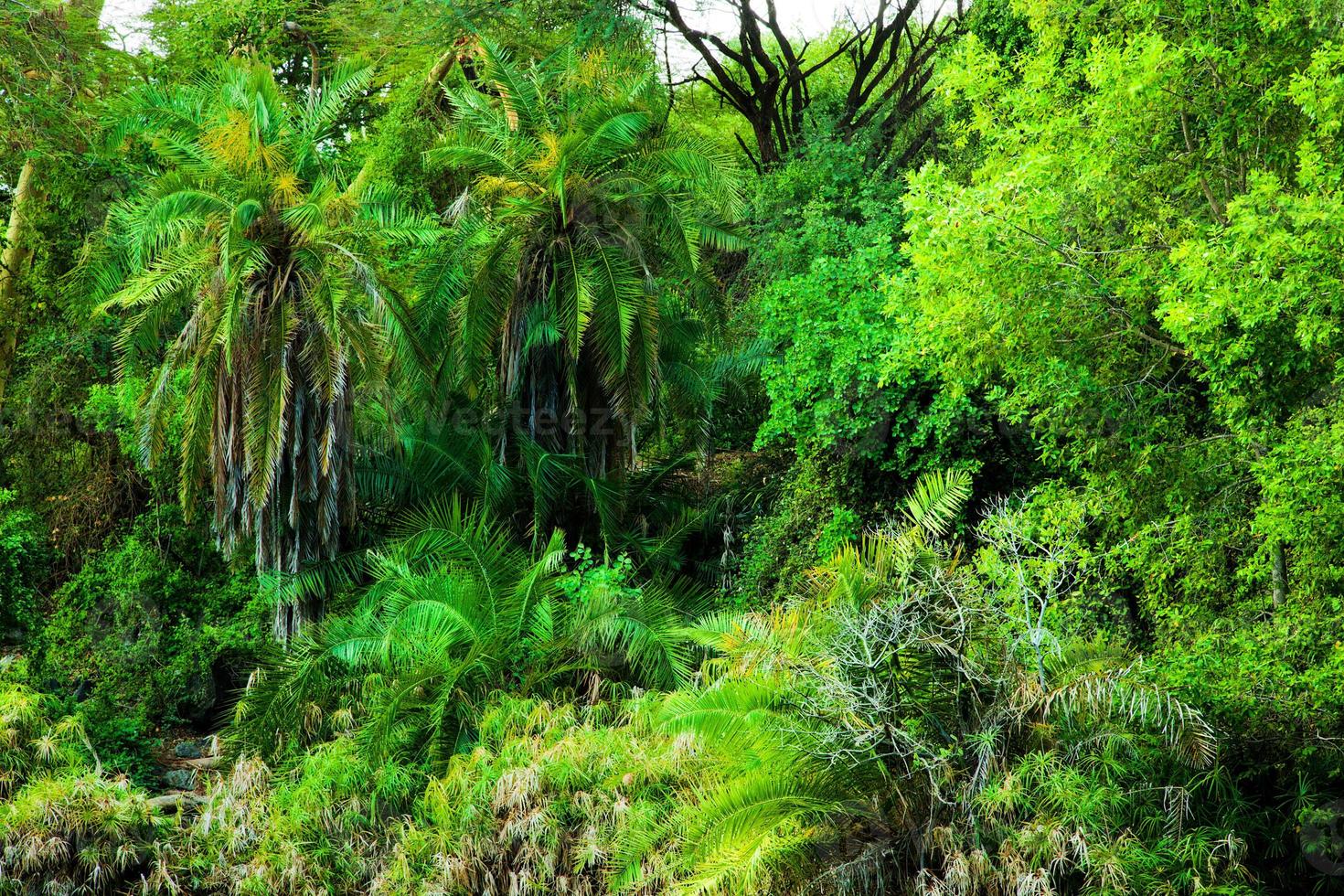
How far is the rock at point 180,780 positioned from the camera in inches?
542

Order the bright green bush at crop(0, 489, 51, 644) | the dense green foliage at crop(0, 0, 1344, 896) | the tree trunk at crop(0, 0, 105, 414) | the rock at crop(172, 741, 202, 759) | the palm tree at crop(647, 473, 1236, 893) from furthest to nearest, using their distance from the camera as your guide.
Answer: the tree trunk at crop(0, 0, 105, 414)
the bright green bush at crop(0, 489, 51, 644)
the rock at crop(172, 741, 202, 759)
the dense green foliage at crop(0, 0, 1344, 896)
the palm tree at crop(647, 473, 1236, 893)

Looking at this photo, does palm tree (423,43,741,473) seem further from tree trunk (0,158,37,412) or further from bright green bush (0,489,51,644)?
tree trunk (0,158,37,412)

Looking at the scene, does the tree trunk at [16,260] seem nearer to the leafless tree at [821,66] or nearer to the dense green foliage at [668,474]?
the dense green foliage at [668,474]

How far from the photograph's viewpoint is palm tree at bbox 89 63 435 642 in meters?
→ 13.7

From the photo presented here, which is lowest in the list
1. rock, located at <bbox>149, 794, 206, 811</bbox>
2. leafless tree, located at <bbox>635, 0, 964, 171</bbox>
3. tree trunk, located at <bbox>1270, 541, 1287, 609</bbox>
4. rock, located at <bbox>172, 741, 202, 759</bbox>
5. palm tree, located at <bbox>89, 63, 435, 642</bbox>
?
rock, located at <bbox>172, 741, 202, 759</bbox>

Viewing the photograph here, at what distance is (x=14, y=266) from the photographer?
1967 cm

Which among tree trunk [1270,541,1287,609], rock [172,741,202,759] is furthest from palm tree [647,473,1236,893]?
rock [172,741,202,759]

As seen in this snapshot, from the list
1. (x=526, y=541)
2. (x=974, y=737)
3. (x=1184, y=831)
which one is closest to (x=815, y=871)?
(x=974, y=737)

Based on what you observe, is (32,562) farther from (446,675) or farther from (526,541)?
(446,675)

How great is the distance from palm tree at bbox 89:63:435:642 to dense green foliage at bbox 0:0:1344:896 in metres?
0.07

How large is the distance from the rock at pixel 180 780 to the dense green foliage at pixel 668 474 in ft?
0.78

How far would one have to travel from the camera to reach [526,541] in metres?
16.2

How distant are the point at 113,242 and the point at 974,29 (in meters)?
11.7

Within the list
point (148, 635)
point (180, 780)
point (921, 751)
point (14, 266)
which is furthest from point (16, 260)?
point (921, 751)
